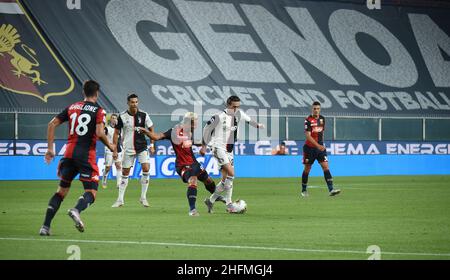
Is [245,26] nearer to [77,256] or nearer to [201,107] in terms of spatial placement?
[201,107]

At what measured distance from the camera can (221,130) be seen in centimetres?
1922

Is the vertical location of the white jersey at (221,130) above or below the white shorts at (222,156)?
above

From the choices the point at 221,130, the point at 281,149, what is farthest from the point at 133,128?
the point at 281,149

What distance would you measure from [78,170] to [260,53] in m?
37.1

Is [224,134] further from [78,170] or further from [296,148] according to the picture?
[296,148]

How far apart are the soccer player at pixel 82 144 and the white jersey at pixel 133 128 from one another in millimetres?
7884

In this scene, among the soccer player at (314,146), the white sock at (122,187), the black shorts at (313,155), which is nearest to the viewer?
the white sock at (122,187)

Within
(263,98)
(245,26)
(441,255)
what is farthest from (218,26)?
(441,255)

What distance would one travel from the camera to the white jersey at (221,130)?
19.1 meters

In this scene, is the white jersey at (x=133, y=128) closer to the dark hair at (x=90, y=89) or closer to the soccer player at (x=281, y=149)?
the dark hair at (x=90, y=89)

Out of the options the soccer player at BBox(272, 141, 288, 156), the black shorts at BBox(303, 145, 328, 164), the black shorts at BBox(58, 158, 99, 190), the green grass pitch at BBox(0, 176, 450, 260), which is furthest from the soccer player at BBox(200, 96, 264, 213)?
the soccer player at BBox(272, 141, 288, 156)

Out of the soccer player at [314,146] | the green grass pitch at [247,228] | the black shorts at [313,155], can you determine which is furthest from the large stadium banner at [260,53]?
the green grass pitch at [247,228]

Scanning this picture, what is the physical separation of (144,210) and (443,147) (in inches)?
1056

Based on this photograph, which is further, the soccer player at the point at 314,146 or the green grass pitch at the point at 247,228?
the soccer player at the point at 314,146
